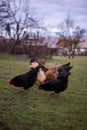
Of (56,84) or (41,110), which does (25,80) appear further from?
(41,110)

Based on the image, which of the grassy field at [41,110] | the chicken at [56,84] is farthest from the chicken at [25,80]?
the chicken at [56,84]

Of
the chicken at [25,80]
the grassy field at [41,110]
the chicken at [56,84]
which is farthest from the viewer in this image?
the chicken at [25,80]

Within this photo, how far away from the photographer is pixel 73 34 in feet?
216

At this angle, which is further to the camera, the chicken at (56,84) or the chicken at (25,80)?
the chicken at (25,80)

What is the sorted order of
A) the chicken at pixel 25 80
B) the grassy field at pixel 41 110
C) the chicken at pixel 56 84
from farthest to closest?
the chicken at pixel 25 80 < the chicken at pixel 56 84 < the grassy field at pixel 41 110

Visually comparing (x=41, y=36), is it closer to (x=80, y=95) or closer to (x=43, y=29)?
(x=43, y=29)

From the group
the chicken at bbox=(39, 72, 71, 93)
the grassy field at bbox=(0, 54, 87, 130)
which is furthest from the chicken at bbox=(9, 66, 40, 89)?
the chicken at bbox=(39, 72, 71, 93)

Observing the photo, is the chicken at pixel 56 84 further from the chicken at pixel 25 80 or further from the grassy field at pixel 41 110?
the chicken at pixel 25 80

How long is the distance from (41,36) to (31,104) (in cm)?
3203

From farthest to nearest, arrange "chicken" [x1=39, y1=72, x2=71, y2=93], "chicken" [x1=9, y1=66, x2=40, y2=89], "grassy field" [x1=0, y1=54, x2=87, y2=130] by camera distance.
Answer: "chicken" [x1=9, y1=66, x2=40, y2=89], "chicken" [x1=39, y1=72, x2=71, y2=93], "grassy field" [x1=0, y1=54, x2=87, y2=130]

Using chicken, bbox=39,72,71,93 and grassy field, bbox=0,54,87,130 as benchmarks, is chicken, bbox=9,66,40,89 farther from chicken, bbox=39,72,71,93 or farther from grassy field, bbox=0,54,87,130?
chicken, bbox=39,72,71,93

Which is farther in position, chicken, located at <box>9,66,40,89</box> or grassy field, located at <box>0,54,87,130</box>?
chicken, located at <box>9,66,40,89</box>

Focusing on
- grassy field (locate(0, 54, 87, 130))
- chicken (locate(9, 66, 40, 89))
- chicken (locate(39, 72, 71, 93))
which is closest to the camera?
grassy field (locate(0, 54, 87, 130))

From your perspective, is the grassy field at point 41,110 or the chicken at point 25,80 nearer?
the grassy field at point 41,110
